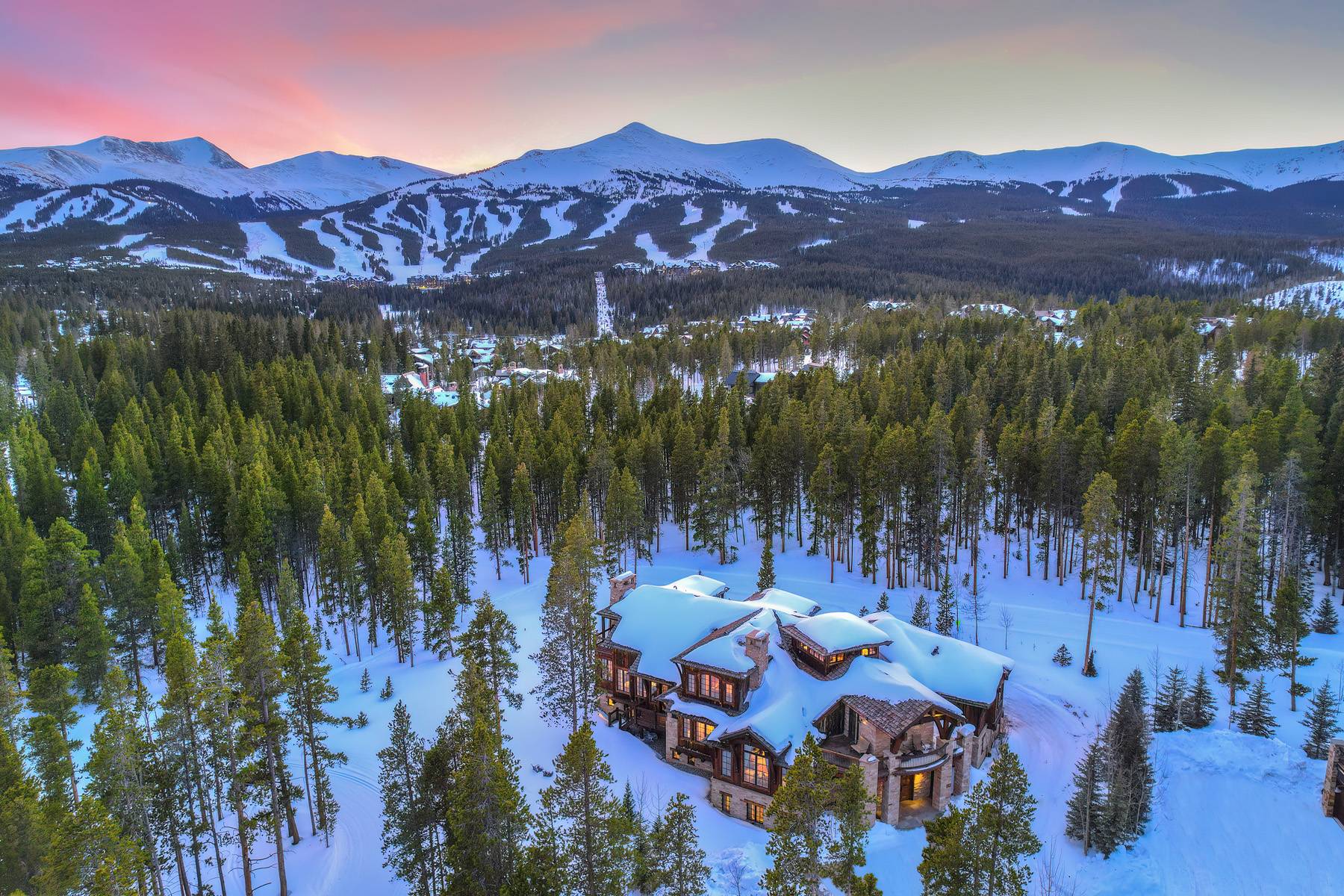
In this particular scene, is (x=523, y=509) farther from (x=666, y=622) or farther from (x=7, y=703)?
(x=7, y=703)

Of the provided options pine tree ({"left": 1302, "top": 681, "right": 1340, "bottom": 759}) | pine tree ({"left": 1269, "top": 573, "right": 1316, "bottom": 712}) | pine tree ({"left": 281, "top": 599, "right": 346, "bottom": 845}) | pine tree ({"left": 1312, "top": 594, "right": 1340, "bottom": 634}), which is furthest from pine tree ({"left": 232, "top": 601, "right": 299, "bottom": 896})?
pine tree ({"left": 1312, "top": 594, "right": 1340, "bottom": 634})

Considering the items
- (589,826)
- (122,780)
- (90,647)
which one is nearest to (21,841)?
(122,780)

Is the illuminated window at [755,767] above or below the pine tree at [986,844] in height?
below

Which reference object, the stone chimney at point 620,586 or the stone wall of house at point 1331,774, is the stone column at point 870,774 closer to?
the stone wall of house at point 1331,774

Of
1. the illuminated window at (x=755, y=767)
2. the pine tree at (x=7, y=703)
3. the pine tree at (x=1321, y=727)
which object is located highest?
the pine tree at (x=7, y=703)

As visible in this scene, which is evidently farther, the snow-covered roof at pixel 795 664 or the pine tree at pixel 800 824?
the snow-covered roof at pixel 795 664

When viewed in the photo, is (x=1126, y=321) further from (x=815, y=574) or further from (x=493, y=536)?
(x=493, y=536)

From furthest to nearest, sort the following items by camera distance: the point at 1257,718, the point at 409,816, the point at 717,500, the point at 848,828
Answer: the point at 717,500
the point at 1257,718
the point at 409,816
the point at 848,828

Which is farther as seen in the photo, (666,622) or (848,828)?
(666,622)

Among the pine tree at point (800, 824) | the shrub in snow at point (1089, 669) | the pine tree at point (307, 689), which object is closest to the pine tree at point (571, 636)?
the pine tree at point (307, 689)
